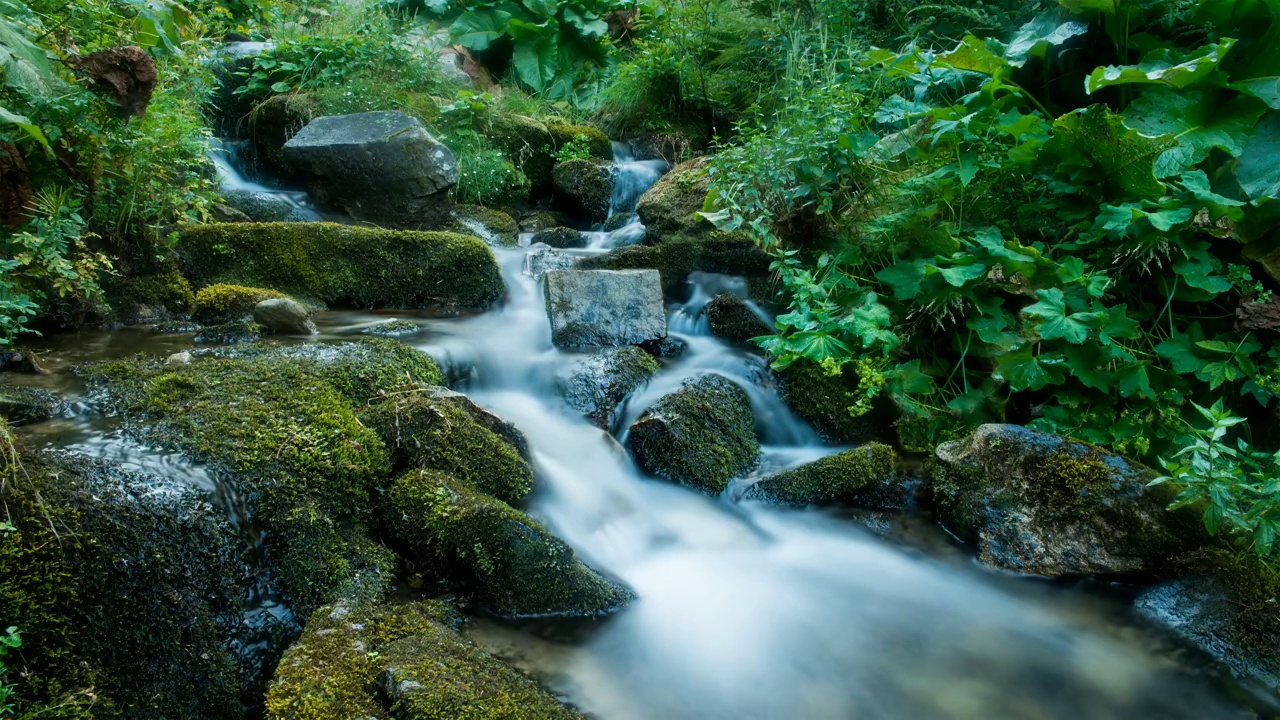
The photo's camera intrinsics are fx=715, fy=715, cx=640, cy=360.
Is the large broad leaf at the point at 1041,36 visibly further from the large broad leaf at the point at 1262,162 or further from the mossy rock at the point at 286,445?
the mossy rock at the point at 286,445

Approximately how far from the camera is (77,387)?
2965mm

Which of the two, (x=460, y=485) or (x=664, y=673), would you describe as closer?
(x=664, y=673)

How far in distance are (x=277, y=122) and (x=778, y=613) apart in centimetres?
741

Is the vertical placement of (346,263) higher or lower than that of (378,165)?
lower

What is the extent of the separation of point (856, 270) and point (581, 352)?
182 cm

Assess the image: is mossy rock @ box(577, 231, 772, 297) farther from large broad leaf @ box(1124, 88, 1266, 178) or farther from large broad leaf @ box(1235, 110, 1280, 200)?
large broad leaf @ box(1235, 110, 1280, 200)

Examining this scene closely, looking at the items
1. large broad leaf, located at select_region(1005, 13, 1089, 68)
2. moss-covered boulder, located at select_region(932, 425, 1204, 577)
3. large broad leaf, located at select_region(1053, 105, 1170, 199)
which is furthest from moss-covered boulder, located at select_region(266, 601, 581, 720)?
large broad leaf, located at select_region(1005, 13, 1089, 68)

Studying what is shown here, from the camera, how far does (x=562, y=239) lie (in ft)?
22.6

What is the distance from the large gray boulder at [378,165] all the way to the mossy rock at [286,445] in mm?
3813

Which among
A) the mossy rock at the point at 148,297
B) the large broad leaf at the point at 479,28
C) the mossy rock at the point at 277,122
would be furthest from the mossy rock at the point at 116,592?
A: the large broad leaf at the point at 479,28

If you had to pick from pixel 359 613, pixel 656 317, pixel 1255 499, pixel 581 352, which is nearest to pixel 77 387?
pixel 359 613

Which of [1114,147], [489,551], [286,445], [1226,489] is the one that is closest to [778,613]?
[489,551]

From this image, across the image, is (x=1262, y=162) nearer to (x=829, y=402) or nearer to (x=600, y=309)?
(x=829, y=402)

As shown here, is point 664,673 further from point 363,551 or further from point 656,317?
point 656,317
